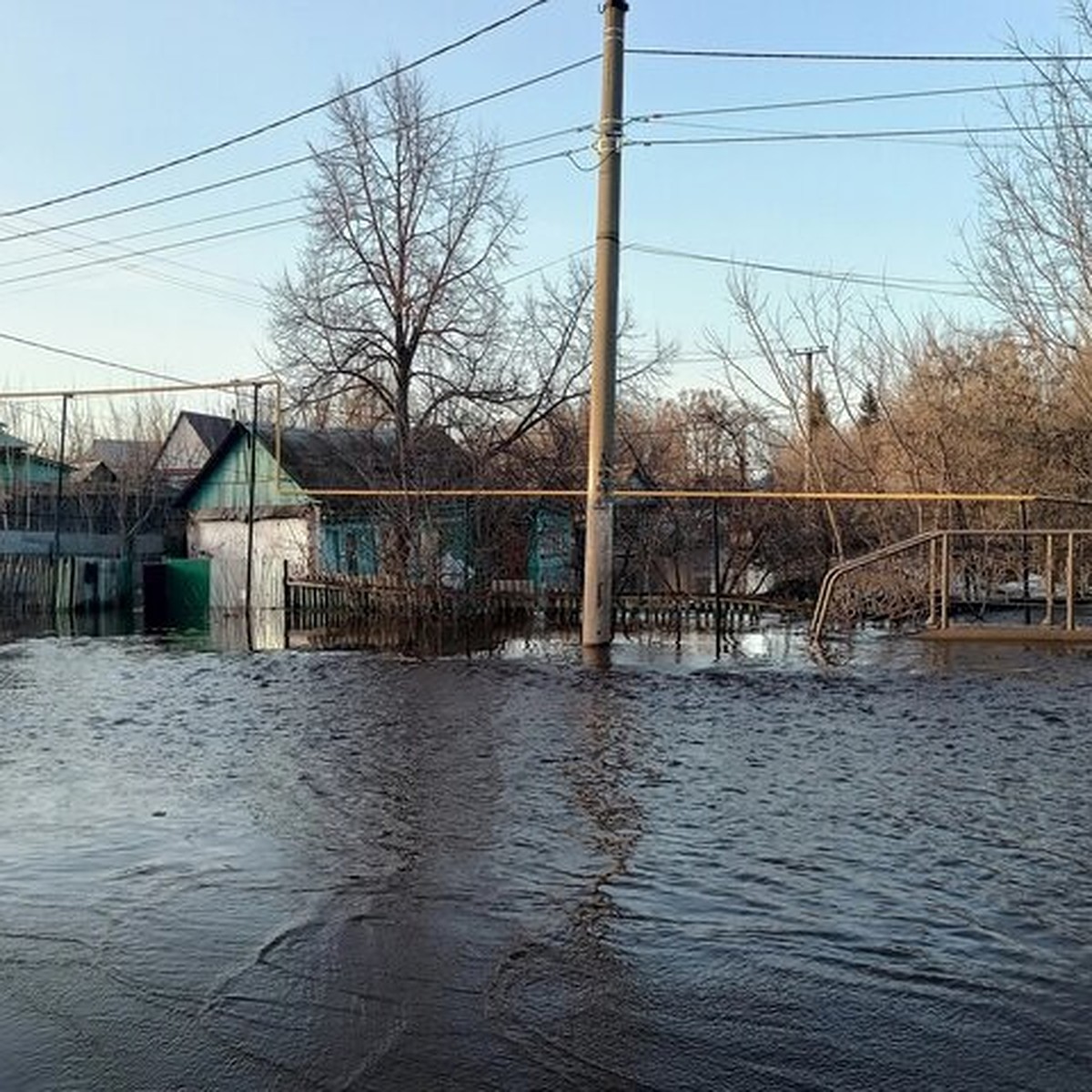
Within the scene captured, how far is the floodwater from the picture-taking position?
3.26m

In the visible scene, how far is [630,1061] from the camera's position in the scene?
3178mm

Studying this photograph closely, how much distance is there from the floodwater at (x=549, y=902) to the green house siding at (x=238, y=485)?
978 inches

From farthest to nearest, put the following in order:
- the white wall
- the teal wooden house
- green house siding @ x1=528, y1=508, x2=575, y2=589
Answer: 1. the white wall
2. green house siding @ x1=528, y1=508, x2=575, y2=589
3. the teal wooden house

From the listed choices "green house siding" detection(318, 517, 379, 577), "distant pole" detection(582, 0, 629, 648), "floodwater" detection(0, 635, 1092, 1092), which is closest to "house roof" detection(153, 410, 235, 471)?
"green house siding" detection(318, 517, 379, 577)

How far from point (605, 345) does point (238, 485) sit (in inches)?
913

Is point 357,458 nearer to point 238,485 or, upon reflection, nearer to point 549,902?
point 238,485

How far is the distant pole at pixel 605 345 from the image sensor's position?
46.6 ft

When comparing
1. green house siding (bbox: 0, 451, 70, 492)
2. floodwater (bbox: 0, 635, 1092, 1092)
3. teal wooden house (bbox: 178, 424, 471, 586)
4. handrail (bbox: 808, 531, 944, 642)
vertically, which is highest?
green house siding (bbox: 0, 451, 70, 492)

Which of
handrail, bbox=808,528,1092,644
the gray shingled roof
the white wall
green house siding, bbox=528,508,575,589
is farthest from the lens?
the white wall

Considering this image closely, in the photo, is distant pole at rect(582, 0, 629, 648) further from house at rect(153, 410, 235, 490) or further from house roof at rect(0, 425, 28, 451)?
house at rect(153, 410, 235, 490)

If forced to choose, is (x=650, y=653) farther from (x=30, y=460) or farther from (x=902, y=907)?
(x=30, y=460)

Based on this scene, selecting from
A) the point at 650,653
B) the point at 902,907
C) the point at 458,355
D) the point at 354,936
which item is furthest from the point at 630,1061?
the point at 458,355

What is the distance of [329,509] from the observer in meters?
27.4

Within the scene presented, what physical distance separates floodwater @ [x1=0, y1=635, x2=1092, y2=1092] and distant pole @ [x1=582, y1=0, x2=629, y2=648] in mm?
5233
